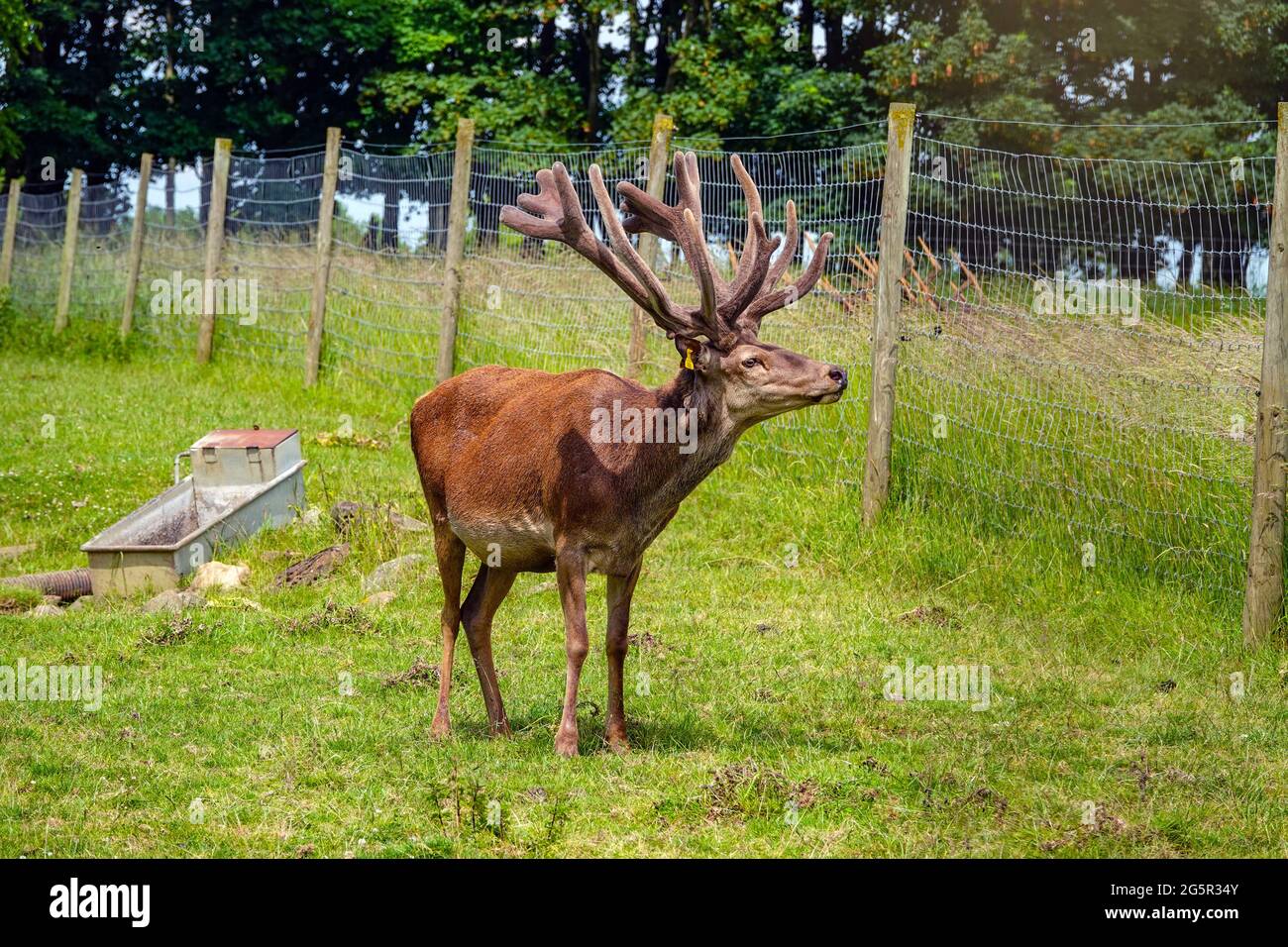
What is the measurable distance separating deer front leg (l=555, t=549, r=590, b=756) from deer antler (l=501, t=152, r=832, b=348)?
1088 mm

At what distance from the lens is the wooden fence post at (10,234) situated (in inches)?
886

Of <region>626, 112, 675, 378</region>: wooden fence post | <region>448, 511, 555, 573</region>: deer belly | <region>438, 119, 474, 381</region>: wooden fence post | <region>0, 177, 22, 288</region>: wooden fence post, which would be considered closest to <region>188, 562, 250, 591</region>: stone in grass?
<region>448, 511, 555, 573</region>: deer belly

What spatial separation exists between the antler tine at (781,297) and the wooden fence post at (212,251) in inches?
479

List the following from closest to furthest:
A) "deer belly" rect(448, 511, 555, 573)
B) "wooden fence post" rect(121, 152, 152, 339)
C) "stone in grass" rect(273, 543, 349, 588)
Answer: "deer belly" rect(448, 511, 555, 573), "stone in grass" rect(273, 543, 349, 588), "wooden fence post" rect(121, 152, 152, 339)

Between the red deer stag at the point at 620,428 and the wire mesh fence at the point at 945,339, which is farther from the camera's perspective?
the wire mesh fence at the point at 945,339

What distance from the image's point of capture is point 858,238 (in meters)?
11.5

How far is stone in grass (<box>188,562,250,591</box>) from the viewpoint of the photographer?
9078 mm

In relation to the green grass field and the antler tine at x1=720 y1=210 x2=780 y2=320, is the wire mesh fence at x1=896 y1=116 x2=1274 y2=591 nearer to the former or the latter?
the green grass field

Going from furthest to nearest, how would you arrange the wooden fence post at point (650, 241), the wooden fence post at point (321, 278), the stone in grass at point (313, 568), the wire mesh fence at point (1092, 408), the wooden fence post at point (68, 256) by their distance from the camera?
the wooden fence post at point (68, 256) < the wooden fence post at point (321, 278) < the wooden fence post at point (650, 241) < the stone in grass at point (313, 568) < the wire mesh fence at point (1092, 408)

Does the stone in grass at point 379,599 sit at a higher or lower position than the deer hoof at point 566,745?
higher

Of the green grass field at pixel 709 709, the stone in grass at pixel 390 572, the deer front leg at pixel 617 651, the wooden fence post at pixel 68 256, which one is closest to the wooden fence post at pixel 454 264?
the green grass field at pixel 709 709

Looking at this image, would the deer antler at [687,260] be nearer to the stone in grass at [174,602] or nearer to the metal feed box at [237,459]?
the stone in grass at [174,602]

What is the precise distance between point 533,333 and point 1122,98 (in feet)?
59.2
